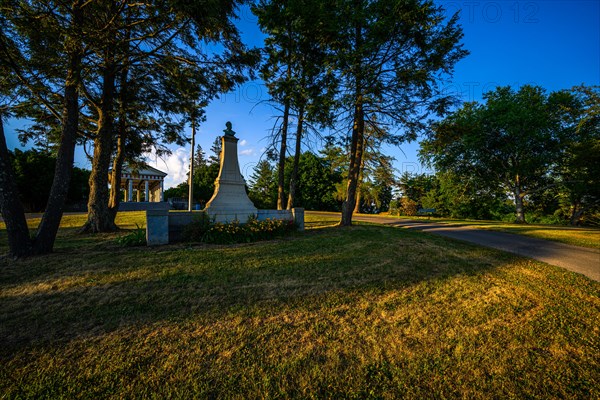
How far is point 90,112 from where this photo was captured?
9.76 m

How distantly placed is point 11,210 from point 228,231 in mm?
4857

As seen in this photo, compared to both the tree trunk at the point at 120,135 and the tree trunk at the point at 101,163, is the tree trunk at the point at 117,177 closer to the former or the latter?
the tree trunk at the point at 120,135

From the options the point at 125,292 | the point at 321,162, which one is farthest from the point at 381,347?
the point at 321,162

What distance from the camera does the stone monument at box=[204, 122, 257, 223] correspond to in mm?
7844

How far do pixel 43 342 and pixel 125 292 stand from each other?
1.09 m

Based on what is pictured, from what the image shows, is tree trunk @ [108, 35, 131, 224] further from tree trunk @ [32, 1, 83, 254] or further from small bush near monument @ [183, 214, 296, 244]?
small bush near monument @ [183, 214, 296, 244]

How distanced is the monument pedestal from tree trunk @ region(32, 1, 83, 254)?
364 centimetres

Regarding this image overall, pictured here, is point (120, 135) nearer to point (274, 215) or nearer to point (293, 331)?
point (274, 215)

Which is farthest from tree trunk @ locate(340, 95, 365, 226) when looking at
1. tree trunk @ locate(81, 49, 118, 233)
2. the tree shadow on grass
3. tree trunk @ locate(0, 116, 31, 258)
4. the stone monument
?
tree trunk @ locate(0, 116, 31, 258)

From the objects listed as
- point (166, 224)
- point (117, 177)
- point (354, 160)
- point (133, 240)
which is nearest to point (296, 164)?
point (354, 160)

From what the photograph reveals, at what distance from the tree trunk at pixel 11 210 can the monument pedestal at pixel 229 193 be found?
4153 mm

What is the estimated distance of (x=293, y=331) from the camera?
2406 millimetres

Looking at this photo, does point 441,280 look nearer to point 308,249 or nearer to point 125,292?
point 308,249

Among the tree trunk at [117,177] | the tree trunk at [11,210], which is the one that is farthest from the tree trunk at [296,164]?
the tree trunk at [11,210]
